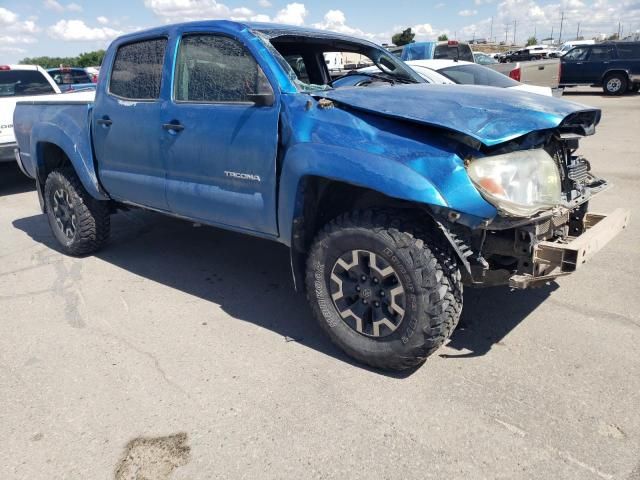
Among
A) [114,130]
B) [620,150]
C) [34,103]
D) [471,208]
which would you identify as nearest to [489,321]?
[471,208]

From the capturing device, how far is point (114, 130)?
177 inches

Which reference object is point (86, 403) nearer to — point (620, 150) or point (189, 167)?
point (189, 167)

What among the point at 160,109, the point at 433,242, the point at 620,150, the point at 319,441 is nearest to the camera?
the point at 319,441

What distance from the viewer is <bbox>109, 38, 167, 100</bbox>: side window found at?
4188mm

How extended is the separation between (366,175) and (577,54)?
68.5 ft

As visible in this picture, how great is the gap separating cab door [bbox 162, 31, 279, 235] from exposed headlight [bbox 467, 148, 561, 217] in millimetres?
1249

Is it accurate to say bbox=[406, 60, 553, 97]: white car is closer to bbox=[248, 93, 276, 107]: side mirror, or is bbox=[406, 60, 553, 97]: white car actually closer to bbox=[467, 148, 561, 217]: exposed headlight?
bbox=[248, 93, 276, 107]: side mirror

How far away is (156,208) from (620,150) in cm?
826

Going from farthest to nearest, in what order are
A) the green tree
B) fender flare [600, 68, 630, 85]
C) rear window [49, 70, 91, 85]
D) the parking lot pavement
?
1. the green tree
2. fender flare [600, 68, 630, 85]
3. rear window [49, 70, 91, 85]
4. the parking lot pavement

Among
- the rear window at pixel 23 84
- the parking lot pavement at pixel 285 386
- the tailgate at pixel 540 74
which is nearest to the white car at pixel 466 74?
the parking lot pavement at pixel 285 386

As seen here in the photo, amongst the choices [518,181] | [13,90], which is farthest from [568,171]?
[13,90]

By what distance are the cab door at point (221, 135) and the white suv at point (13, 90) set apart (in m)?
5.29

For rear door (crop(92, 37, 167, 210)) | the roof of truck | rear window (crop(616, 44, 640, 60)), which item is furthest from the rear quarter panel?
rear window (crop(616, 44, 640, 60))

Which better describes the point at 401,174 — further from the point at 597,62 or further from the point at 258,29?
the point at 597,62
